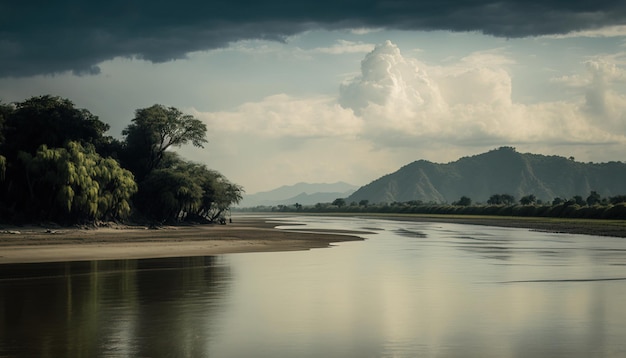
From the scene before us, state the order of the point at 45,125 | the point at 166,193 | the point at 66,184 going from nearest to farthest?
1. the point at 66,184
2. the point at 45,125
3. the point at 166,193

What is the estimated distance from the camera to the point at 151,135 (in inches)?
4001

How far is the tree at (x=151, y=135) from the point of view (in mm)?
101875

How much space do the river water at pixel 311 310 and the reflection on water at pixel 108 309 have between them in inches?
1.8

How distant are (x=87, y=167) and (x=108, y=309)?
5810 cm

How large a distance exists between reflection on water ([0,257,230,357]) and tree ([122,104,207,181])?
63986mm

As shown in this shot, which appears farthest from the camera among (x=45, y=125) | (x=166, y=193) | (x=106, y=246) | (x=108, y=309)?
(x=166, y=193)

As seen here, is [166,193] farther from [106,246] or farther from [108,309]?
[108,309]

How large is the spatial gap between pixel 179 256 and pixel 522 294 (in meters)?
Answer: 27.1

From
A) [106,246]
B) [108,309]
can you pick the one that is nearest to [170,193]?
[106,246]

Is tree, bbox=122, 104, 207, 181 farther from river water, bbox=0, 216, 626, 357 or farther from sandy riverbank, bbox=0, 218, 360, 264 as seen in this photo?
river water, bbox=0, 216, 626, 357

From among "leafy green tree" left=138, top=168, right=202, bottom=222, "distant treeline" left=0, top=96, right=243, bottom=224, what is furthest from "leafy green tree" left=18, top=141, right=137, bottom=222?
"leafy green tree" left=138, top=168, right=202, bottom=222

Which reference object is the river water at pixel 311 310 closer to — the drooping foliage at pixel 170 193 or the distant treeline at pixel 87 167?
the distant treeline at pixel 87 167

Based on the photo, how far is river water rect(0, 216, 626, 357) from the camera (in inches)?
685

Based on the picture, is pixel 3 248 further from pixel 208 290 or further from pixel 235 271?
pixel 208 290
